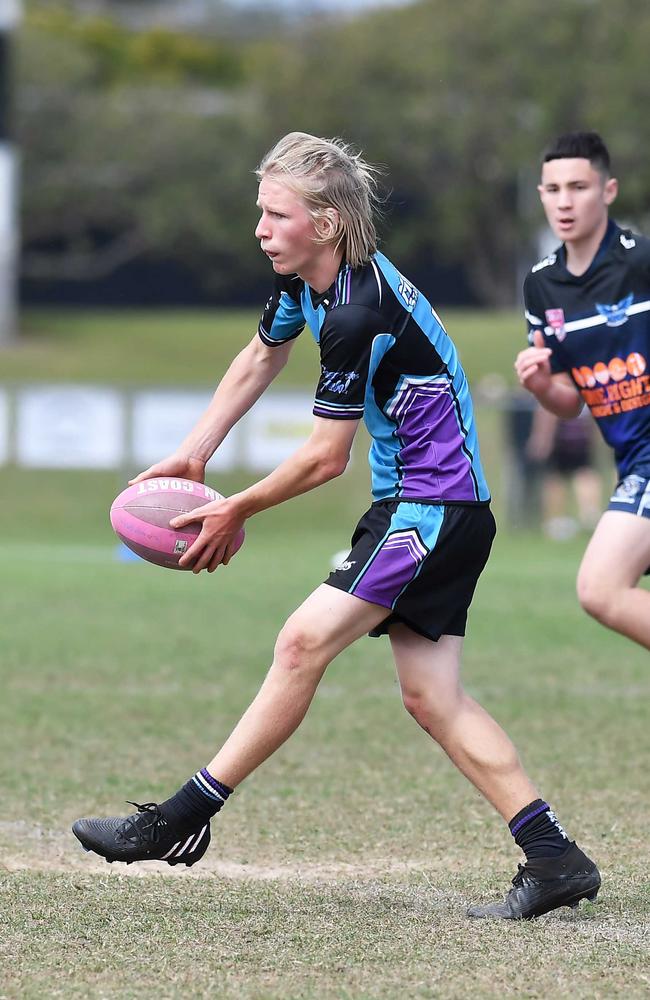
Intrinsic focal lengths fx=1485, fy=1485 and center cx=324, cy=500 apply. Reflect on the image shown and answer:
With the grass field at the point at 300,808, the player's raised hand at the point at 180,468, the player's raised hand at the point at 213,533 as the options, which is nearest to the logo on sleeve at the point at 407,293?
the player's raised hand at the point at 213,533

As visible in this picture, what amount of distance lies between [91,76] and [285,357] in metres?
46.1

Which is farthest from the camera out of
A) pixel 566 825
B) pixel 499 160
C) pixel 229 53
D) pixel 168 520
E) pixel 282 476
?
pixel 229 53

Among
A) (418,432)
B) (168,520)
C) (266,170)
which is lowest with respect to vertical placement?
(168,520)

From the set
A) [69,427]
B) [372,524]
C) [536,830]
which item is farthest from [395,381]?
[69,427]

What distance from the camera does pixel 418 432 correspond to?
433 cm

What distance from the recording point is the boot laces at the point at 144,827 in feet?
14.1

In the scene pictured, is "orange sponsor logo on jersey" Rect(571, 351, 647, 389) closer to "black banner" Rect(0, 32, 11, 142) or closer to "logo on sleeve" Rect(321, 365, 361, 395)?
"logo on sleeve" Rect(321, 365, 361, 395)

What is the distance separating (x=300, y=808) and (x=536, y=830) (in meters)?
1.56

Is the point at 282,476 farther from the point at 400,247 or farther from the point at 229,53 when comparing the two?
the point at 229,53

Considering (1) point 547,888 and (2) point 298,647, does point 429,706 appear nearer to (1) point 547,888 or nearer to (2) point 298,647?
(2) point 298,647

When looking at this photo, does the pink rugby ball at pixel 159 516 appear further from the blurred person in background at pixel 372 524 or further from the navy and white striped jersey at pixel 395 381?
the navy and white striped jersey at pixel 395 381

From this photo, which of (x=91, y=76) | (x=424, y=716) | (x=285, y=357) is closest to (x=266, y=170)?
(x=285, y=357)

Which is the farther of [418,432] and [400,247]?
[400,247]

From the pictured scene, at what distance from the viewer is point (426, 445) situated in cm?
434
